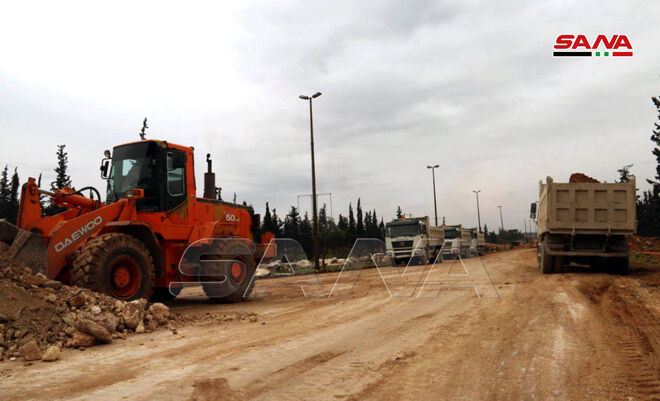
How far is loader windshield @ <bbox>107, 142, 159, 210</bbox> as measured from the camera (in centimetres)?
1007

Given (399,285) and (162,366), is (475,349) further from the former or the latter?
(399,285)

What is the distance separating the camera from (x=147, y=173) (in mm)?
10125

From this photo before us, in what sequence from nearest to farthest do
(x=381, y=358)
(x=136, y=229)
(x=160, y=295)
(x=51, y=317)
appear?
(x=381, y=358)
(x=51, y=317)
(x=136, y=229)
(x=160, y=295)

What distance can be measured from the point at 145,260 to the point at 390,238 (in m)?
21.0

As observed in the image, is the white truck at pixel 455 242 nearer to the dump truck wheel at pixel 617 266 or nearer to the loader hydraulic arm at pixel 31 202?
the dump truck wheel at pixel 617 266

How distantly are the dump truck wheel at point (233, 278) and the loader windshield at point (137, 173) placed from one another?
2.24 meters

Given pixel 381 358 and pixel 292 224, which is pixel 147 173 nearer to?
pixel 381 358

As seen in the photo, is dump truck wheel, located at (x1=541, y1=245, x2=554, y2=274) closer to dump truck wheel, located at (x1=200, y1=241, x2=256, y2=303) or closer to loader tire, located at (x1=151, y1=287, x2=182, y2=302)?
dump truck wheel, located at (x1=200, y1=241, x2=256, y2=303)

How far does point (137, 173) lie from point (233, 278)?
11.4 ft

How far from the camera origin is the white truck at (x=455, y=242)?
34.8 m

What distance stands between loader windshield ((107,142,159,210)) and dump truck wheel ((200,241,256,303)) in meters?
2.24

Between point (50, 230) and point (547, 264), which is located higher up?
point (50, 230)

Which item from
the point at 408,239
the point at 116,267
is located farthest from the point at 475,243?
the point at 116,267

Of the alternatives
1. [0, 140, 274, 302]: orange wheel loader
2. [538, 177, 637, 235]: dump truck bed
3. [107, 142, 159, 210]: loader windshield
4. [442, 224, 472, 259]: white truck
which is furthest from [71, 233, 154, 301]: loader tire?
[442, 224, 472, 259]: white truck
